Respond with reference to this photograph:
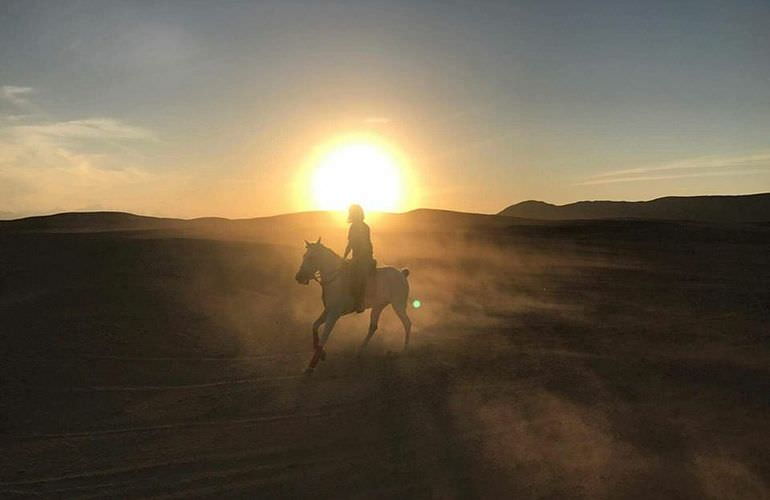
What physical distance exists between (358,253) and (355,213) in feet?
2.54

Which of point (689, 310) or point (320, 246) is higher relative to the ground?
point (320, 246)

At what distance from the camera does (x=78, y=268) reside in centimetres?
1831

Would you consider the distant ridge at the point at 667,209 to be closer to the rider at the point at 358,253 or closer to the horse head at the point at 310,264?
the rider at the point at 358,253

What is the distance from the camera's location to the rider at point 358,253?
11656mm

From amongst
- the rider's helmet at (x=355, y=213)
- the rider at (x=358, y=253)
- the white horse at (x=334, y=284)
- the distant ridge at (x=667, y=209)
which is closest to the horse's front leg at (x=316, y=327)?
the white horse at (x=334, y=284)

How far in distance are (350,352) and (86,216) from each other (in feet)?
207

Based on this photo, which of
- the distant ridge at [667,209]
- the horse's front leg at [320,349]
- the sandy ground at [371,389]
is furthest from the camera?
the distant ridge at [667,209]

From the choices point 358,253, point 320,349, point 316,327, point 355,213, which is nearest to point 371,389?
point 320,349

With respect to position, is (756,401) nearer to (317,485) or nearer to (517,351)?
(517,351)

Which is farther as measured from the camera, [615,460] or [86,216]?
[86,216]

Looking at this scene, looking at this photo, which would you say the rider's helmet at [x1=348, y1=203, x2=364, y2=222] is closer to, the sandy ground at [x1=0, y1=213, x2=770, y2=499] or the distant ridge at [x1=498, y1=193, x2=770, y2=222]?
the sandy ground at [x1=0, y1=213, x2=770, y2=499]

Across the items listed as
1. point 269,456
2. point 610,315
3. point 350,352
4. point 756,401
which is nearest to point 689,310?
point 610,315

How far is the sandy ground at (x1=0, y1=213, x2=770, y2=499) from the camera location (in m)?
6.53

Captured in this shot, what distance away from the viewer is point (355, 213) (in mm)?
11656
